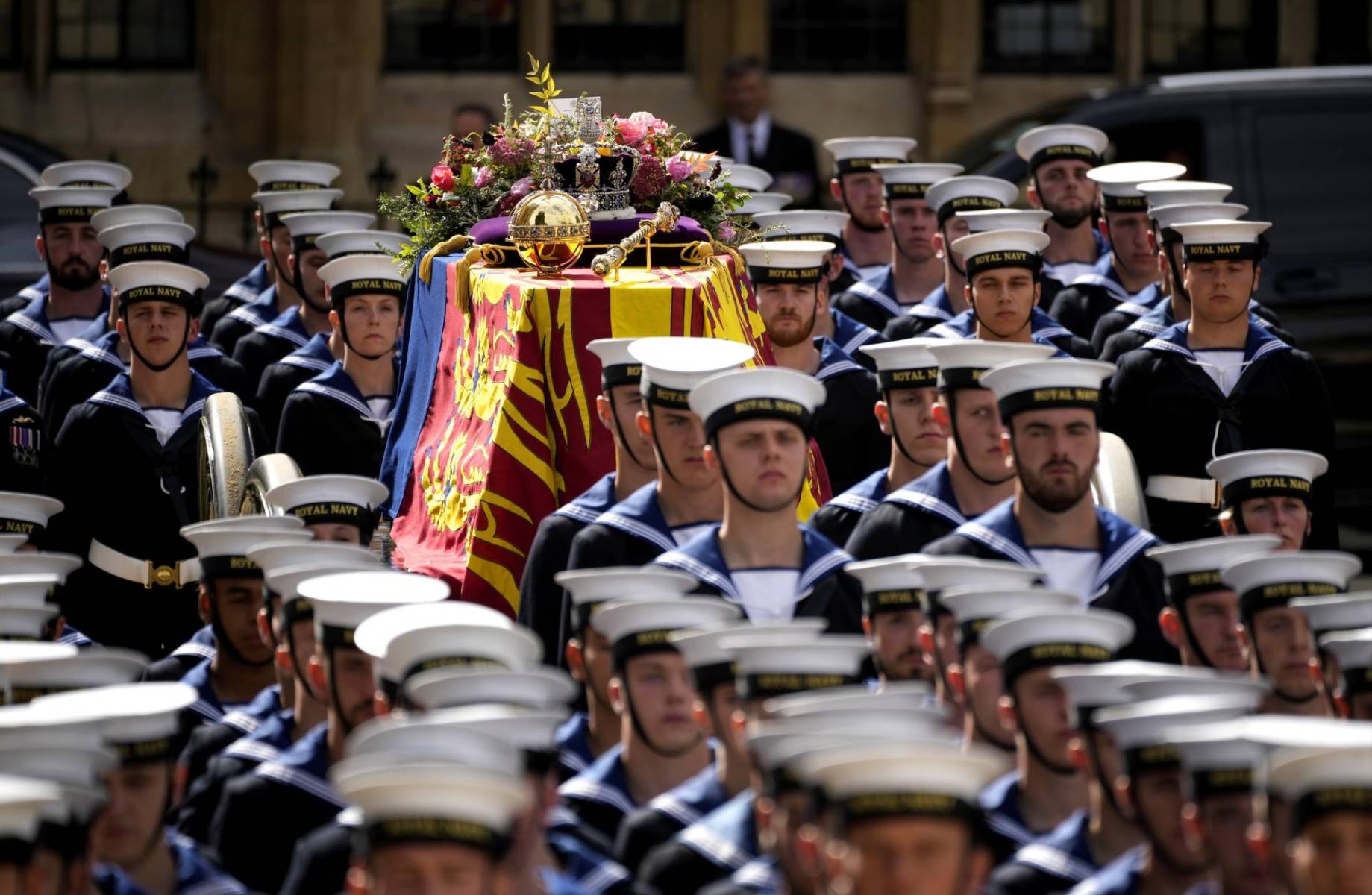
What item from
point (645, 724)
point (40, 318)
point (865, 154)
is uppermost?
point (865, 154)

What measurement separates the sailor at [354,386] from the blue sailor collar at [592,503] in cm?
186

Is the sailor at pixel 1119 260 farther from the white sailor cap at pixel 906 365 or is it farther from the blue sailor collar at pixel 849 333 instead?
the white sailor cap at pixel 906 365

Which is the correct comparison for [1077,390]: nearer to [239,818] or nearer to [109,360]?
[239,818]

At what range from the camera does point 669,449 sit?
7555 mm

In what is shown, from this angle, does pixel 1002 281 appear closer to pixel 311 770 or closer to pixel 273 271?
pixel 273 271

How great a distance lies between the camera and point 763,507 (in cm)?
711

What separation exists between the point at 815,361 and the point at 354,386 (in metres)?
1.59

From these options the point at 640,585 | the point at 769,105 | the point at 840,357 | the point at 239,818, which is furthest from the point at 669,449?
the point at 769,105

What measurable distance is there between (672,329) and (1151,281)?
2.91 meters

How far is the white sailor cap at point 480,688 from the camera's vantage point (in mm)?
5680

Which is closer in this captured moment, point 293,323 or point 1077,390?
point 1077,390

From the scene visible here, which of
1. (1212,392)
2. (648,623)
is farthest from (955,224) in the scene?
(648,623)

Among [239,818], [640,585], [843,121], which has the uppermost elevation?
[843,121]

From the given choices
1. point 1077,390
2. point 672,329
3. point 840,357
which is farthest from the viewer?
point 840,357
